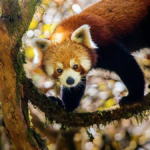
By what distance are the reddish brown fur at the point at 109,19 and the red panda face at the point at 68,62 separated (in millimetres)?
111

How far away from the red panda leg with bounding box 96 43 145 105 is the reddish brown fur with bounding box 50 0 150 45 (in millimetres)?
71

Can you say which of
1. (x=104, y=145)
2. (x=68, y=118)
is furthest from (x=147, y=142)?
(x=68, y=118)

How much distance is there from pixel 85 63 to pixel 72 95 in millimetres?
342

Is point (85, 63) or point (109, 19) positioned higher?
point (109, 19)

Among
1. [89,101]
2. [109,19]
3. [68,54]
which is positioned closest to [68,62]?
[68,54]

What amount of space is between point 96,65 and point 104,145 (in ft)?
3.68

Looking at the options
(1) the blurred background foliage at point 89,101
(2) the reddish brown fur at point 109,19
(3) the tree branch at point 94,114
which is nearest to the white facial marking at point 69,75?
(3) the tree branch at point 94,114

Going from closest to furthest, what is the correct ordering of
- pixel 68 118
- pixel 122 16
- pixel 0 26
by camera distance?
pixel 0 26 < pixel 68 118 < pixel 122 16

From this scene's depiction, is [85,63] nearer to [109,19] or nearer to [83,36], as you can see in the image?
[83,36]

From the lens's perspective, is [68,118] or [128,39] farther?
[128,39]

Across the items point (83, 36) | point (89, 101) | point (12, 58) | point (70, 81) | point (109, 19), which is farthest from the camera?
point (89, 101)

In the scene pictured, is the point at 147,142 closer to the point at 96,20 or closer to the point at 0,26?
the point at 96,20

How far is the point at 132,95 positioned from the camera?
1943mm

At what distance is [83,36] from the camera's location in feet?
6.37
